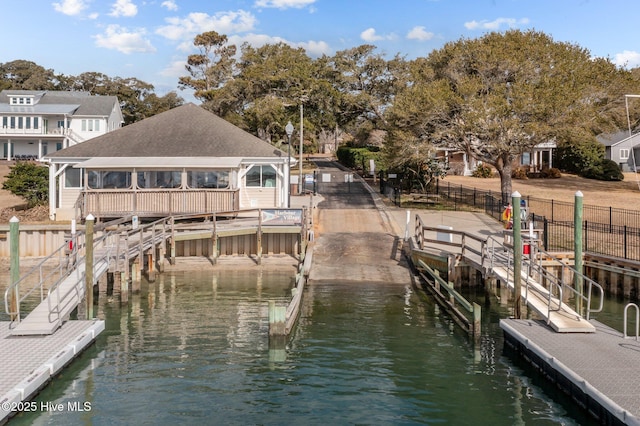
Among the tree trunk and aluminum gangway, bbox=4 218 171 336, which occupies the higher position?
the tree trunk

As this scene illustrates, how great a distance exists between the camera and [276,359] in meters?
16.8

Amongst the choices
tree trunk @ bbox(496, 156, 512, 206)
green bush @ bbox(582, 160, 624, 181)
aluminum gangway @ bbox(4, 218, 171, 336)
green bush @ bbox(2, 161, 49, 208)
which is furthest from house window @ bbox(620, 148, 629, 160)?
green bush @ bbox(2, 161, 49, 208)

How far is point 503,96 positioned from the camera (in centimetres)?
3912

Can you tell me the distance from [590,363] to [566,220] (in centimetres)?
2422

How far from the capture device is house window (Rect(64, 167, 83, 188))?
36375mm

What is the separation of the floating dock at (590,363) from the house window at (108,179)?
78.6ft

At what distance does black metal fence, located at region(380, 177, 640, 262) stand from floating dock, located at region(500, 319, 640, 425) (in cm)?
1112

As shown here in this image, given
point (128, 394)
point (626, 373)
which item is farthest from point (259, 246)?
point (626, 373)

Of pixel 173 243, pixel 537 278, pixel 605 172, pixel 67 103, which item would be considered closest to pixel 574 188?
pixel 605 172

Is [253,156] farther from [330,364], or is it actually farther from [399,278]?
[330,364]

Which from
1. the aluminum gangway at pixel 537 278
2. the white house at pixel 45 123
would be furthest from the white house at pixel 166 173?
the white house at pixel 45 123

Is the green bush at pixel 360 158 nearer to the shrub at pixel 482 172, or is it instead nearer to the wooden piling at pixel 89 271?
the shrub at pixel 482 172

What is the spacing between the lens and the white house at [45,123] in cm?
7425

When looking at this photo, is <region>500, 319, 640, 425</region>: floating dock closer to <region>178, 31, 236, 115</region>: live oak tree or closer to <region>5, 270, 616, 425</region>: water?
<region>5, 270, 616, 425</region>: water
